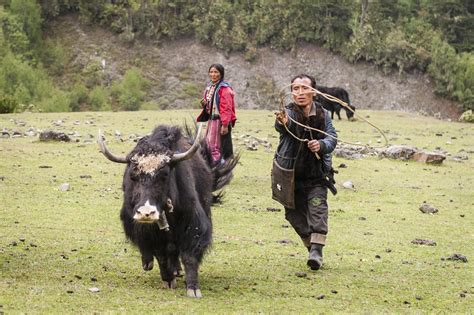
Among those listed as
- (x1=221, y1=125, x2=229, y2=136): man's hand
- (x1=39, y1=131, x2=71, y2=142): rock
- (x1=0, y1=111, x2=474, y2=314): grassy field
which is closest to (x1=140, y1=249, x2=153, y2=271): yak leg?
(x1=0, y1=111, x2=474, y2=314): grassy field

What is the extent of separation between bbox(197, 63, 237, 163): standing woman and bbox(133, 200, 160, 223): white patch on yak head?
17.0 feet

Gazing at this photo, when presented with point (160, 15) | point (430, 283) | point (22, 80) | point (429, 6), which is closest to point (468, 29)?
point (429, 6)

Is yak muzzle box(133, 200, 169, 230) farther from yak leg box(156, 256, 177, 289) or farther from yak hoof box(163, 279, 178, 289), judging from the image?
yak hoof box(163, 279, 178, 289)

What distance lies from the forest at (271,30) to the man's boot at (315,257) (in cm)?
3947

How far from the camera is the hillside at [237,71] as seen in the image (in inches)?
1930

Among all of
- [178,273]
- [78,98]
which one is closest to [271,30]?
[78,98]

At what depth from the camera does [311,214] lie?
735cm

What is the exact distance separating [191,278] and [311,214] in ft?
5.53

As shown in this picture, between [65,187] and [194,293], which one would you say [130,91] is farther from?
[194,293]

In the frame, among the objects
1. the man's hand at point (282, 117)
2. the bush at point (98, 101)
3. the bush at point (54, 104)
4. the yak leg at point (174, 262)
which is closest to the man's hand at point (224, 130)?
the man's hand at point (282, 117)

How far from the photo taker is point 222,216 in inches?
406

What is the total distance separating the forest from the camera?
158 feet

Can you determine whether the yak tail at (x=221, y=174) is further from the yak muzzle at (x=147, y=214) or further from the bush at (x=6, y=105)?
the bush at (x=6, y=105)

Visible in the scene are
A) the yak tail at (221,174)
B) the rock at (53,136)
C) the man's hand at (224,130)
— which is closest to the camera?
the yak tail at (221,174)
